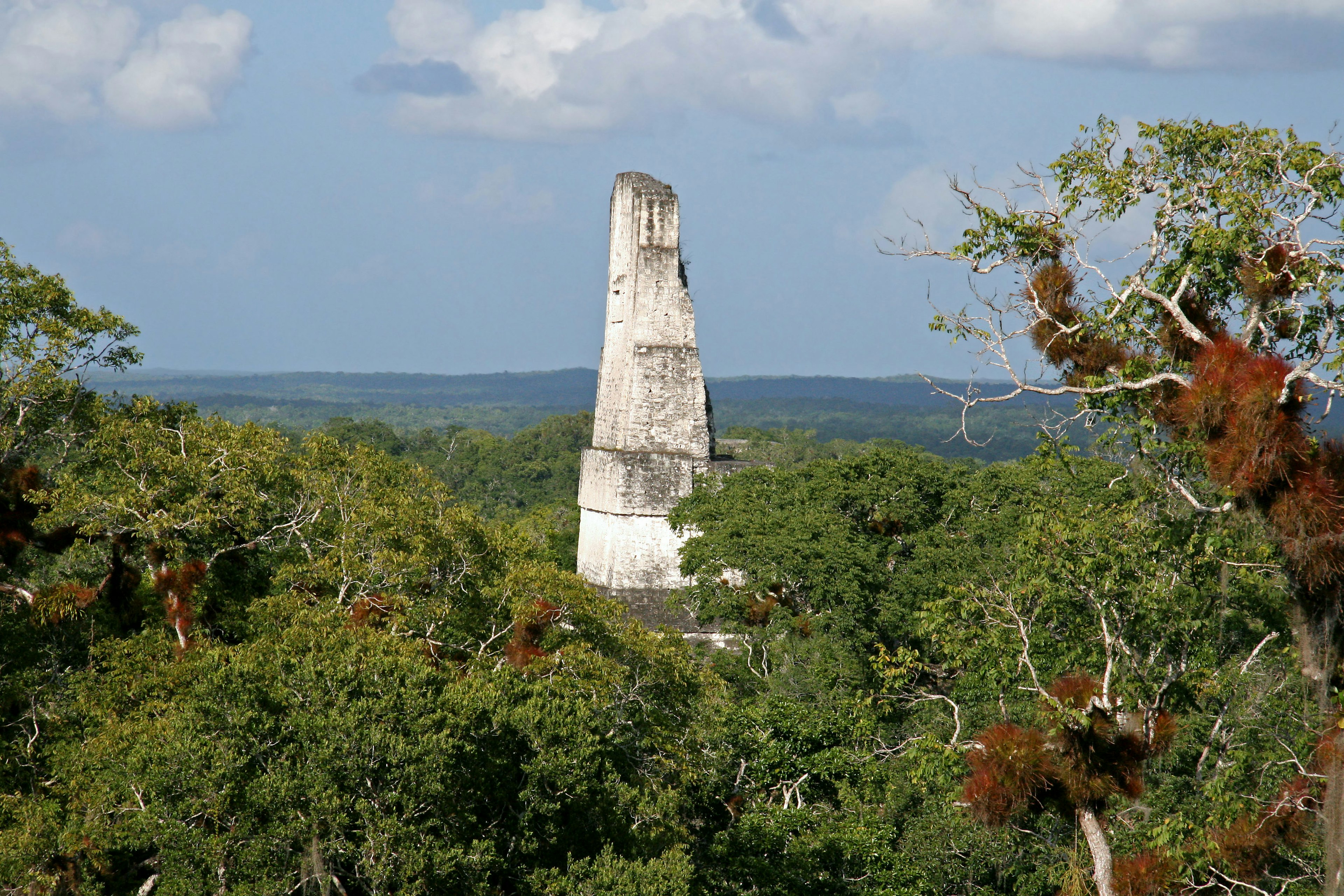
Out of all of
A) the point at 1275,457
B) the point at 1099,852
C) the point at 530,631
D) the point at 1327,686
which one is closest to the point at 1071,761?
the point at 1099,852

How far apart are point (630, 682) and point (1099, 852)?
5.82 meters

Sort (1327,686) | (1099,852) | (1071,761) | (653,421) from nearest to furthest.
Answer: (1327,686)
(1071,761)
(1099,852)
(653,421)

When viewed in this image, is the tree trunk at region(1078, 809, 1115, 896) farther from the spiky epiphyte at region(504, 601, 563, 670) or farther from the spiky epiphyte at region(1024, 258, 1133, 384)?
the spiky epiphyte at region(504, 601, 563, 670)

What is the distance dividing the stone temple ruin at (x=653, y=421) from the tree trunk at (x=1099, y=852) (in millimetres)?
12938

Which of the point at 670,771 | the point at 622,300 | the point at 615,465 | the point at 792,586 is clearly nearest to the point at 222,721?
the point at 670,771

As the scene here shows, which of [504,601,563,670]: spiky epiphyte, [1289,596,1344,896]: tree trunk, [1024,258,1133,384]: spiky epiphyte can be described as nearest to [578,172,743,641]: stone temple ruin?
[504,601,563,670]: spiky epiphyte

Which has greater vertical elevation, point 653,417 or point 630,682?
point 653,417

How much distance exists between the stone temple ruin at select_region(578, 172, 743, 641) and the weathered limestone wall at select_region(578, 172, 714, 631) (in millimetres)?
15

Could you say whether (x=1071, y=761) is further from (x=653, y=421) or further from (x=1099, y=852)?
(x=653, y=421)

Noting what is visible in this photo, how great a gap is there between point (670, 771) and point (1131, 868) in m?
4.94

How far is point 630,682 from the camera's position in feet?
44.2

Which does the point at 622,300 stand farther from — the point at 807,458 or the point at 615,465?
the point at 807,458

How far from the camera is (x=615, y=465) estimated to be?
22.2 metres

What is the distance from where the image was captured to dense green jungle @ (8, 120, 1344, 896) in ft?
29.3
